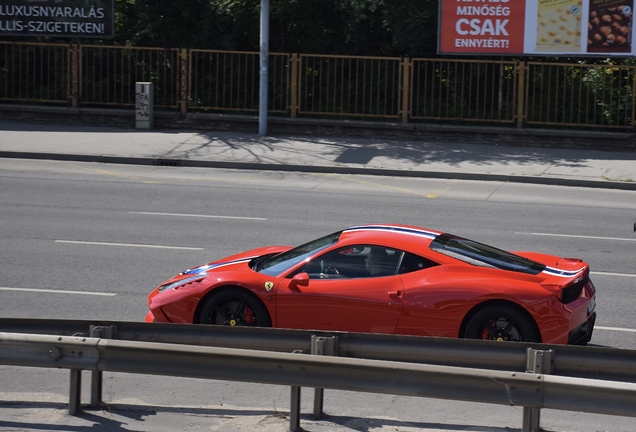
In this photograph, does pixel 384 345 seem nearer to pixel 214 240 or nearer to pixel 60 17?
pixel 214 240

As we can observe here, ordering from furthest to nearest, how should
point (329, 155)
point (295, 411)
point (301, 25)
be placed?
point (301, 25) < point (329, 155) < point (295, 411)

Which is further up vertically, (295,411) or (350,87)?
(350,87)

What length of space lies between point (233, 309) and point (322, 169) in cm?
1228

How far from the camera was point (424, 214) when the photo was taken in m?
15.1

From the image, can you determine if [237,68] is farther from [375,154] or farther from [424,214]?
[424,214]

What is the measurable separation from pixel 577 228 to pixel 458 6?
11245mm

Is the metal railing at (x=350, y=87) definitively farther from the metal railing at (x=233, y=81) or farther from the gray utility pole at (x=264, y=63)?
the gray utility pole at (x=264, y=63)

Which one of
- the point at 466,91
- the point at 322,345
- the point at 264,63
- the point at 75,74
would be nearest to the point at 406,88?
the point at 466,91

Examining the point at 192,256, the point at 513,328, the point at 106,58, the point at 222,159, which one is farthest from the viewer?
the point at 106,58

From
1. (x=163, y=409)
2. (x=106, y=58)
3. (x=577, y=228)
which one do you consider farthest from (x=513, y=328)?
(x=106, y=58)

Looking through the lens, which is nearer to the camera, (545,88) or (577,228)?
(577,228)

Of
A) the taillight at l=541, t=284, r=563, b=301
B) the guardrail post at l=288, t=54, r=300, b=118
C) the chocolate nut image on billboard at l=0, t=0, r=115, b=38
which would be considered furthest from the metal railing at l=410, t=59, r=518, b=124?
the taillight at l=541, t=284, r=563, b=301

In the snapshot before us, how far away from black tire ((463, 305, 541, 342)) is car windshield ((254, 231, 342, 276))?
156 cm

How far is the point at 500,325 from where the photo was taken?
777 centimetres
